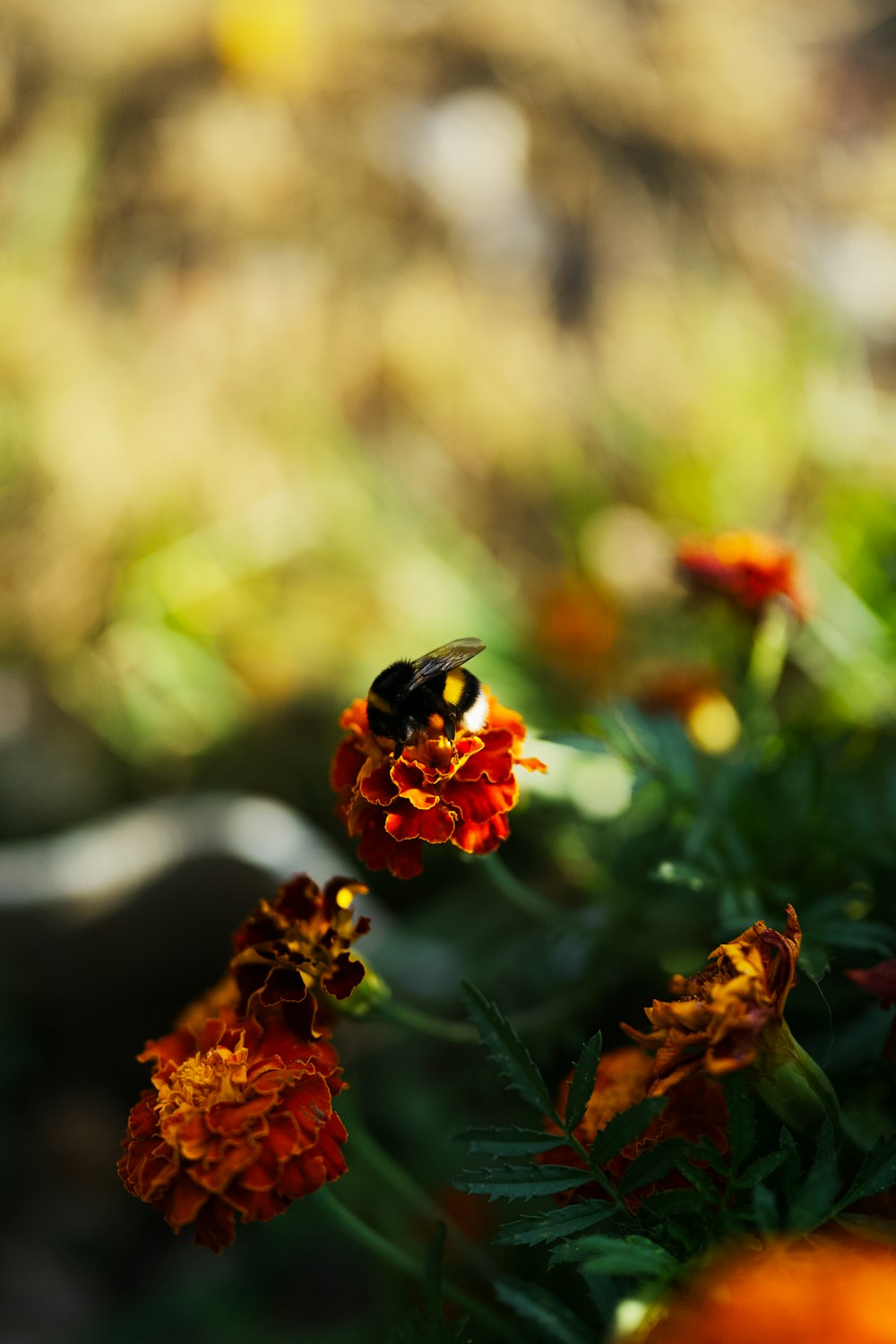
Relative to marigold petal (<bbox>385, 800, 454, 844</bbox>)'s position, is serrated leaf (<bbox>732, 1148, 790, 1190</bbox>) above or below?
below

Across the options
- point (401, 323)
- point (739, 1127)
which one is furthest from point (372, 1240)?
point (401, 323)

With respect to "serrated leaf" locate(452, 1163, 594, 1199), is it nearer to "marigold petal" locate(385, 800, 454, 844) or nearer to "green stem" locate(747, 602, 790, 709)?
"marigold petal" locate(385, 800, 454, 844)

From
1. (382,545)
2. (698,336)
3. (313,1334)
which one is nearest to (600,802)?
(313,1334)

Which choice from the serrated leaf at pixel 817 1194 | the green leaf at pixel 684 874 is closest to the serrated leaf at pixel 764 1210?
the serrated leaf at pixel 817 1194

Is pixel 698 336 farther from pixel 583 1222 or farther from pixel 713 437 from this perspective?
pixel 583 1222

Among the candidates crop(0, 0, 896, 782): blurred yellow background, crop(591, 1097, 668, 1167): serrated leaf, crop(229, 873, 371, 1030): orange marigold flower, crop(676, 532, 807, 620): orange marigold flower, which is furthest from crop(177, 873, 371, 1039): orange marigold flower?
crop(0, 0, 896, 782): blurred yellow background

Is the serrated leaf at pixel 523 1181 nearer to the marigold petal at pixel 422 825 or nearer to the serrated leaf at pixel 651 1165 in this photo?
the serrated leaf at pixel 651 1165
